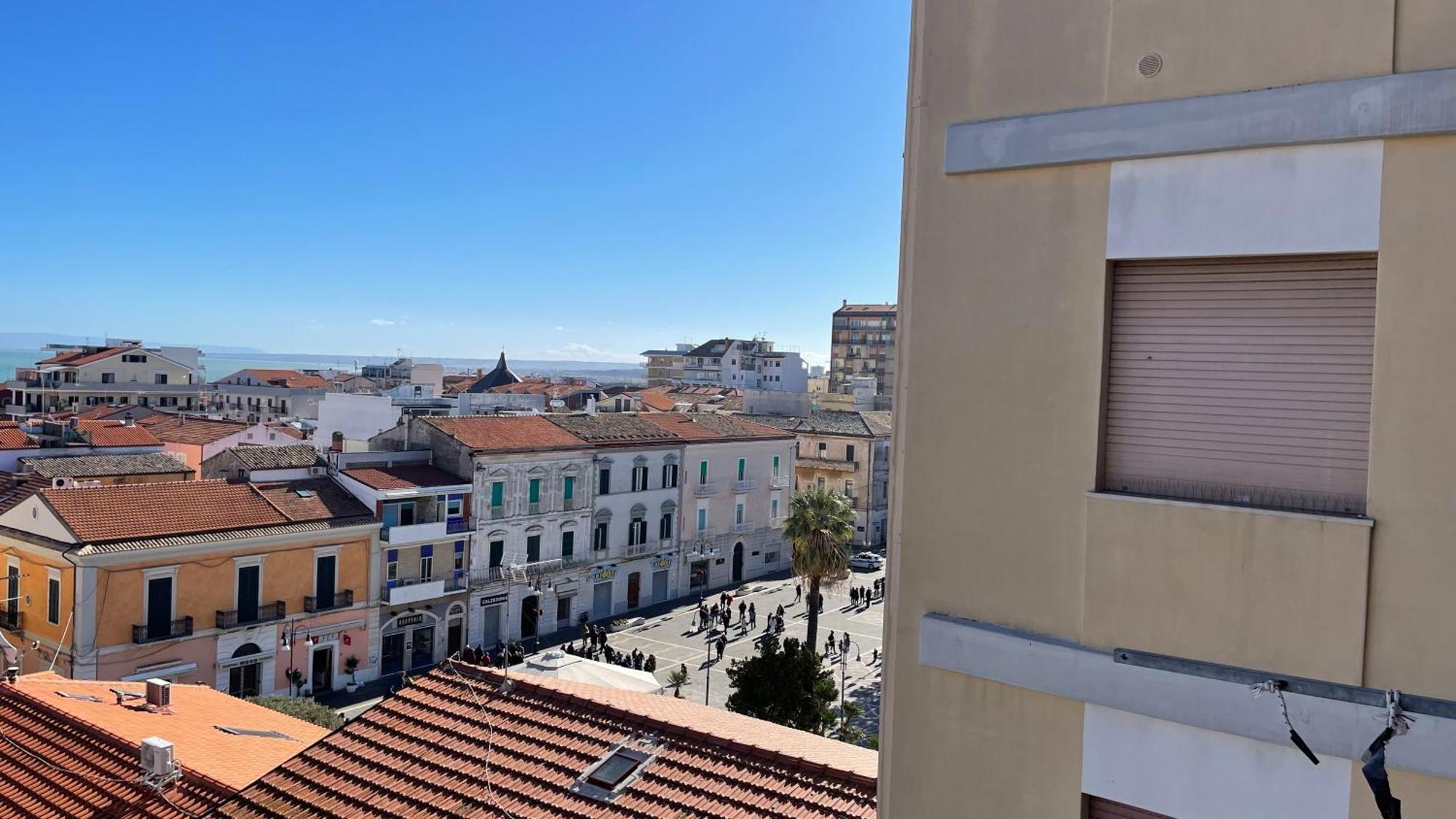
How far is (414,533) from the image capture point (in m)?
35.0

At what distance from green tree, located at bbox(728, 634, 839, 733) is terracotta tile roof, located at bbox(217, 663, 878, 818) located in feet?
43.3

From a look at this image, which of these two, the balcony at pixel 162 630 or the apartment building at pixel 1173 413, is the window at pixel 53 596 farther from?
the apartment building at pixel 1173 413

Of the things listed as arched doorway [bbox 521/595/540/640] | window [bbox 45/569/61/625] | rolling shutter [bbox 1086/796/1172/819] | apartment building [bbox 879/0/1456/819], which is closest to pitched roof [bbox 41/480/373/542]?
window [bbox 45/569/61/625]

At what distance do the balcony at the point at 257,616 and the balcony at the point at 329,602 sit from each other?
2.78 ft

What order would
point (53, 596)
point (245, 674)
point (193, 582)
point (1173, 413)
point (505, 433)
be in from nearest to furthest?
point (1173, 413), point (53, 596), point (193, 582), point (245, 674), point (505, 433)

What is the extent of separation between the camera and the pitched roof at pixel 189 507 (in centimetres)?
2764

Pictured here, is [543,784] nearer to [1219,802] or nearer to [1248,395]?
[1219,802]

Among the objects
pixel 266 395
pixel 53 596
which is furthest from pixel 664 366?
pixel 53 596

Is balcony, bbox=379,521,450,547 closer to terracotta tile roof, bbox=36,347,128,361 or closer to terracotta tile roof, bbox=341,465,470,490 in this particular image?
terracotta tile roof, bbox=341,465,470,490

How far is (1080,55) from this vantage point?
3.88 meters

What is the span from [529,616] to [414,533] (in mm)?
7181

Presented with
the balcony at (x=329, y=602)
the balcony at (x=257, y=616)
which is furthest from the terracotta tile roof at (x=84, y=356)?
the balcony at (x=257, y=616)

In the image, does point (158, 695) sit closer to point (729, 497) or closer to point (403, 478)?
point (403, 478)

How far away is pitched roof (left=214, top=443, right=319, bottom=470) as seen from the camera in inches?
1332
